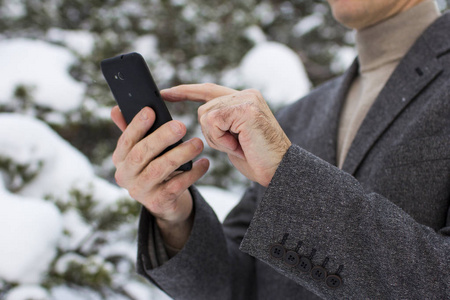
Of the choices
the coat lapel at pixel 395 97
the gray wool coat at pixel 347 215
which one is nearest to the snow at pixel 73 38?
the gray wool coat at pixel 347 215

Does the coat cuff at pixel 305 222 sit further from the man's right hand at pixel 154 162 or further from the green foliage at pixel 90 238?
the green foliage at pixel 90 238

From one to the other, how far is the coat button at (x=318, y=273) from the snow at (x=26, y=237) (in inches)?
31.5

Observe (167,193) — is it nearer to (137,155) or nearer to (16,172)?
(137,155)

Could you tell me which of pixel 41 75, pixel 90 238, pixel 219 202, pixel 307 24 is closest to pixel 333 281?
pixel 90 238

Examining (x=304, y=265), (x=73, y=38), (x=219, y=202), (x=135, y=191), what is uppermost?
Result: (x=73, y=38)

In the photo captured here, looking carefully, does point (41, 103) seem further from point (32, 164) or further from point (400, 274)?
point (400, 274)

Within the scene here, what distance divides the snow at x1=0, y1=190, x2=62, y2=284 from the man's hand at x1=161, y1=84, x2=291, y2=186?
2.31 ft

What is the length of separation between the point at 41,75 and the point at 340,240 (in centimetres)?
151

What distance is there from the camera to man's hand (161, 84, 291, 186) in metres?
0.49

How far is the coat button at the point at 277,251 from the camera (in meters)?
0.50

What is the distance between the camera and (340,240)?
486mm

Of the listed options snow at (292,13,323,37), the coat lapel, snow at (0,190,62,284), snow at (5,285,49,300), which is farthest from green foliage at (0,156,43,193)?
snow at (292,13,323,37)

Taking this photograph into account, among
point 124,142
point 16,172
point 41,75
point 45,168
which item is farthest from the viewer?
point 41,75

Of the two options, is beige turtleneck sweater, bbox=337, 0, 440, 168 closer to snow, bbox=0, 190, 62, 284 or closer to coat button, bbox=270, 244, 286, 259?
coat button, bbox=270, 244, 286, 259
